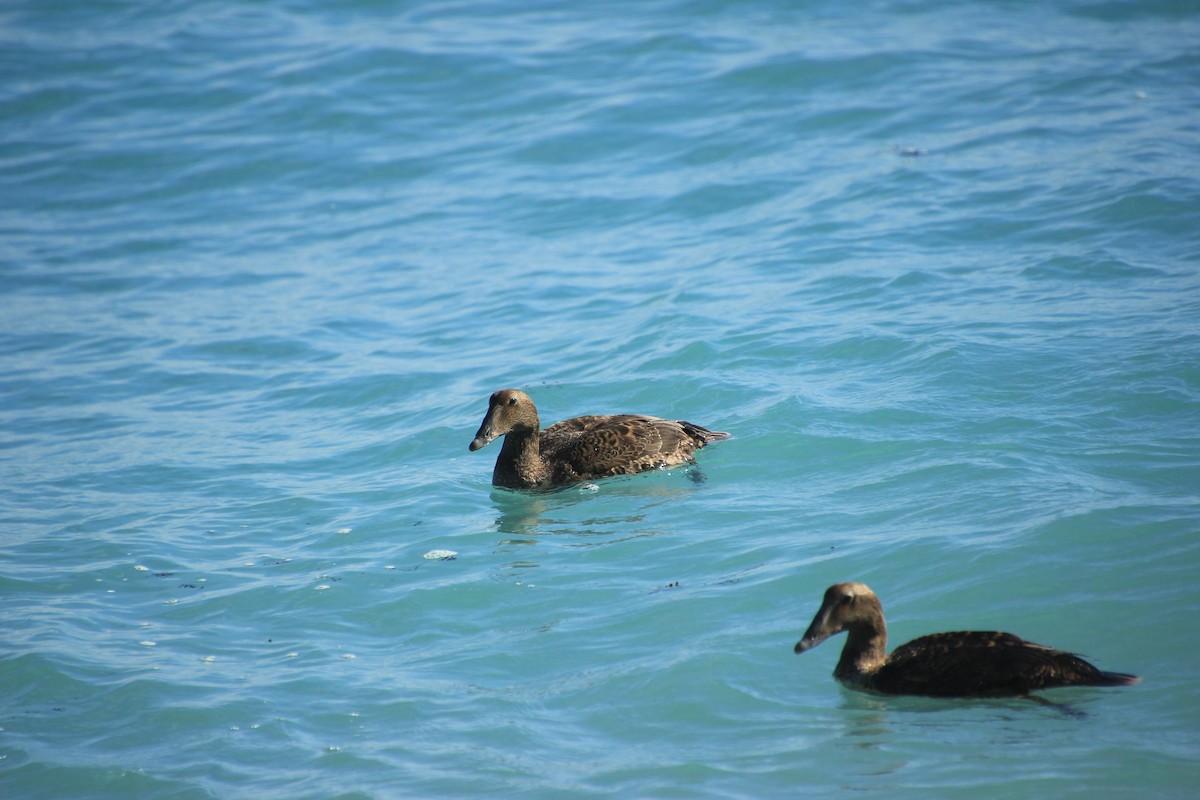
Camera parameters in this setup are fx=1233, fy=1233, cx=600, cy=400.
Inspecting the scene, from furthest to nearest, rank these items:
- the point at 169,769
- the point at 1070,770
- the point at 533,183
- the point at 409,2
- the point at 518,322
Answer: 1. the point at 409,2
2. the point at 533,183
3. the point at 518,322
4. the point at 169,769
5. the point at 1070,770

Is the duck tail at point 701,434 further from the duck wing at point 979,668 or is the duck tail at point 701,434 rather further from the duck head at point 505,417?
the duck wing at point 979,668

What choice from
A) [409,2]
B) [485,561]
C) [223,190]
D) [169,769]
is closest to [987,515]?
[485,561]

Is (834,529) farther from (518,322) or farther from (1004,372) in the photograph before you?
(518,322)

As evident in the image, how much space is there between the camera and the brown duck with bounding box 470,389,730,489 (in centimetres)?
1004

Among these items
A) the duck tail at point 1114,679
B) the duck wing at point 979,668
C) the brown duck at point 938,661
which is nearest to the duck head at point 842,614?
the brown duck at point 938,661

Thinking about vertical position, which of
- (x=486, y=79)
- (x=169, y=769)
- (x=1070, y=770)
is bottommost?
(x=169, y=769)

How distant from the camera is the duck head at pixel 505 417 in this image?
1013 centimetres

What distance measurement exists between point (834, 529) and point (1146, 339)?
3996mm

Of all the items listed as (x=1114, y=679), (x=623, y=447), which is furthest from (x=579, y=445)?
(x=1114, y=679)

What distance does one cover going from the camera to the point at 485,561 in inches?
342

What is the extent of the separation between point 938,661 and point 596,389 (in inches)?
244

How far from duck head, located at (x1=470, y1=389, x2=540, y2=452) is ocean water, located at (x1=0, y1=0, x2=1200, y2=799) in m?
0.58

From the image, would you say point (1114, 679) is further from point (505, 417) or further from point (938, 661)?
point (505, 417)

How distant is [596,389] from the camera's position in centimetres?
1194
